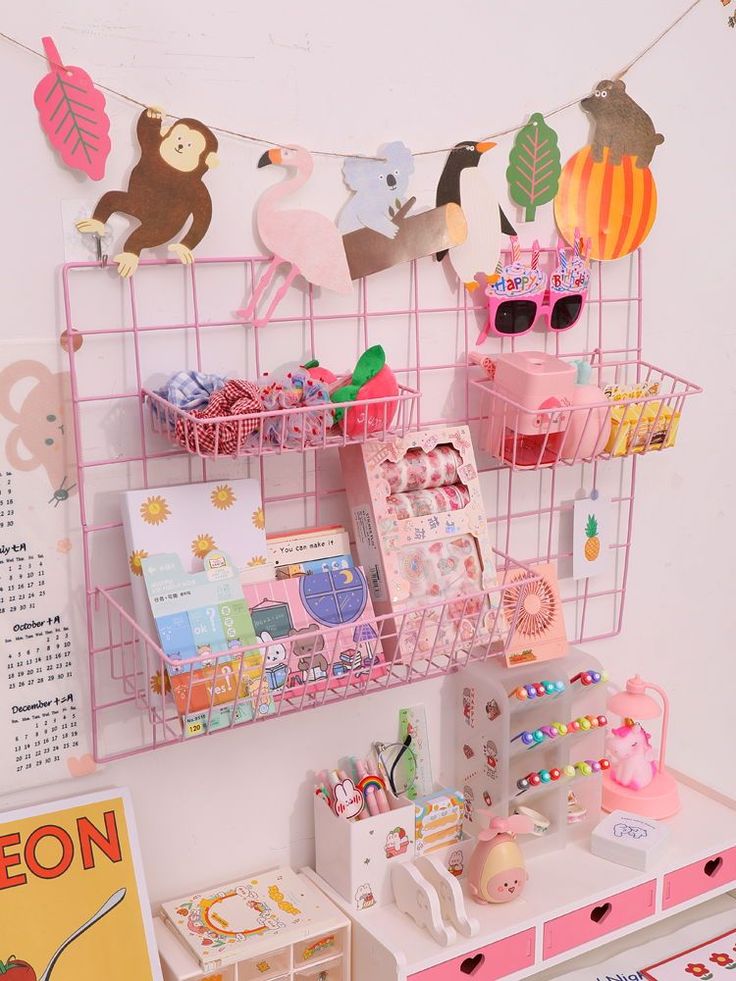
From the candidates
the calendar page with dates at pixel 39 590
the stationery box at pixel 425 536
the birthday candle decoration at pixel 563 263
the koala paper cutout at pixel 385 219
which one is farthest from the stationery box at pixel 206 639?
the birthday candle decoration at pixel 563 263

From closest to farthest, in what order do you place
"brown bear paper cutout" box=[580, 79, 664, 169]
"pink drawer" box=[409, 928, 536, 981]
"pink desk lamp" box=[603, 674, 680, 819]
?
1. "pink drawer" box=[409, 928, 536, 981]
2. "brown bear paper cutout" box=[580, 79, 664, 169]
3. "pink desk lamp" box=[603, 674, 680, 819]

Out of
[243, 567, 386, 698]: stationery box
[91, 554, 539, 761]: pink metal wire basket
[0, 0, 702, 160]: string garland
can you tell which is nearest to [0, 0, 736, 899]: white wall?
[0, 0, 702, 160]: string garland

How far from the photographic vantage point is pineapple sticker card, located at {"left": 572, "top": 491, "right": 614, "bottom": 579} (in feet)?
6.24

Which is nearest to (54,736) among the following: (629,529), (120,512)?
(120,512)

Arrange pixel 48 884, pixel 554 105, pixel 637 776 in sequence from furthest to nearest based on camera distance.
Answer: pixel 637 776
pixel 554 105
pixel 48 884

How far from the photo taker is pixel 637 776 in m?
1.92

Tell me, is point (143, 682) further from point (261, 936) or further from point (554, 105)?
point (554, 105)

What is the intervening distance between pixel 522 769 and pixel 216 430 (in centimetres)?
83

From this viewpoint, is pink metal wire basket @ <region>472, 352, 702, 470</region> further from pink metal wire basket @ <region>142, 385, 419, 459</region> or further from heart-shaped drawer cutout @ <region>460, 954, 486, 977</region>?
heart-shaped drawer cutout @ <region>460, 954, 486, 977</region>

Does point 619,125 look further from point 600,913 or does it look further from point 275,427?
point 600,913

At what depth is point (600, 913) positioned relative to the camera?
1.73m

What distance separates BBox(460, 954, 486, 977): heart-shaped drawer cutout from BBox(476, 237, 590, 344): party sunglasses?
3.01 ft

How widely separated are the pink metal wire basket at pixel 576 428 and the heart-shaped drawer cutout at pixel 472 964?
713mm

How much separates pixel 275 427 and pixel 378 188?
41 centimetres
